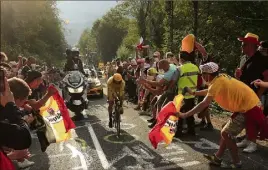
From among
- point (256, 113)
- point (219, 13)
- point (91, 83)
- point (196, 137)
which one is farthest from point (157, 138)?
point (219, 13)

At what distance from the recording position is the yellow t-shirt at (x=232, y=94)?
19.6ft

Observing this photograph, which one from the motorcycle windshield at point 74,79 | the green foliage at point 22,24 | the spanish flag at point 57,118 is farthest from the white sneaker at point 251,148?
the green foliage at point 22,24

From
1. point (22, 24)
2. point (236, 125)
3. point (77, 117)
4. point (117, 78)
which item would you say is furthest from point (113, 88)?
→ point (22, 24)

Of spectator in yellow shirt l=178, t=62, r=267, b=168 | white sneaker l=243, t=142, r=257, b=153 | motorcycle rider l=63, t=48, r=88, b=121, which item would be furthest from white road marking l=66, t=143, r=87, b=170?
motorcycle rider l=63, t=48, r=88, b=121

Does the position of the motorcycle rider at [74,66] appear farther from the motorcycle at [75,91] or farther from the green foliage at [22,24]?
the green foliage at [22,24]

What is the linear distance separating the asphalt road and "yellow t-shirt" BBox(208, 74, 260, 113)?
1.32 meters

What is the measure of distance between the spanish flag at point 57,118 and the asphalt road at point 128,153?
2.41ft

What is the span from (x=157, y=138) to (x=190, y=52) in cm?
314

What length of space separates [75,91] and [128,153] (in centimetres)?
493

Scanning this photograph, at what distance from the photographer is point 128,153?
769 centimetres

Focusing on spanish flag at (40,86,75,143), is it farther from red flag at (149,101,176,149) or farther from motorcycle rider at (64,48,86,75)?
motorcycle rider at (64,48,86,75)

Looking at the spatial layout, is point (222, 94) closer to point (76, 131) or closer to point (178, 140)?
point (178, 140)

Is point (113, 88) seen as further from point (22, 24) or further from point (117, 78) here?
point (22, 24)

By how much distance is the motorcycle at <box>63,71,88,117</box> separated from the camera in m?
12.1
